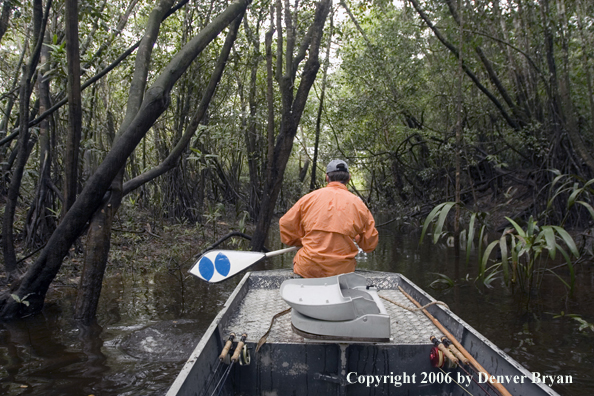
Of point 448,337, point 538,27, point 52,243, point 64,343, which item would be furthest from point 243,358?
point 538,27

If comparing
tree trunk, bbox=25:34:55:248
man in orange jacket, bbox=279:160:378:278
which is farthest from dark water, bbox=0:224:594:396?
man in orange jacket, bbox=279:160:378:278

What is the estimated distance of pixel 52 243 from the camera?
169 inches

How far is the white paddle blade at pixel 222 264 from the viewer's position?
158 inches

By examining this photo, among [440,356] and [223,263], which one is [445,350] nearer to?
[440,356]

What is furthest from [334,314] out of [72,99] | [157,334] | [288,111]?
[288,111]

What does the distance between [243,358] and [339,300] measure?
671 millimetres

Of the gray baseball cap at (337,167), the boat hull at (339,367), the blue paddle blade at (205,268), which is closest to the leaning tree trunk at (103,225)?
the blue paddle blade at (205,268)

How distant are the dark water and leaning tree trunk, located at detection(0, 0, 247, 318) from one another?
350 millimetres

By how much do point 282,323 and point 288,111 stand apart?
12.0 feet

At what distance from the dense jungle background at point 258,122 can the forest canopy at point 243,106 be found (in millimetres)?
36

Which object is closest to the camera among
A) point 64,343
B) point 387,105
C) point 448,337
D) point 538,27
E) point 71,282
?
point 448,337

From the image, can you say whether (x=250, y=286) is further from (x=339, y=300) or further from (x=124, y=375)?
(x=339, y=300)

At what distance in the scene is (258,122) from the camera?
9.24 m

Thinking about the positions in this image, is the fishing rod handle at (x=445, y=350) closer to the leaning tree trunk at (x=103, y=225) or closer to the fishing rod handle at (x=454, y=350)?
the fishing rod handle at (x=454, y=350)
